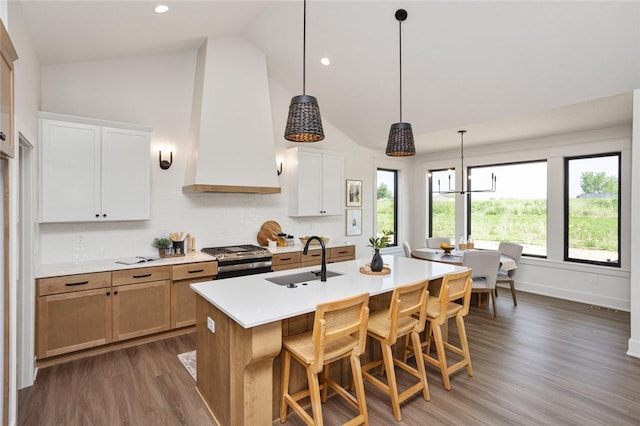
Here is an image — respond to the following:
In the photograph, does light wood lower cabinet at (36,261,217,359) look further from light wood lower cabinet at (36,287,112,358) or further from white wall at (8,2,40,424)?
white wall at (8,2,40,424)

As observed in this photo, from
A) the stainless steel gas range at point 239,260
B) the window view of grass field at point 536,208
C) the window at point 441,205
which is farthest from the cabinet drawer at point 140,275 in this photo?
the window view of grass field at point 536,208

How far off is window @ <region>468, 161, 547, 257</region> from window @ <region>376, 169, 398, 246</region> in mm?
1500

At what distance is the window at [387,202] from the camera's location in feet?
22.9

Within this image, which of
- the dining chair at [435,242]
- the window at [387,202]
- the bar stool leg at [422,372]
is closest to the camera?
the bar stool leg at [422,372]

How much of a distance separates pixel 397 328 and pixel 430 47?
2945mm

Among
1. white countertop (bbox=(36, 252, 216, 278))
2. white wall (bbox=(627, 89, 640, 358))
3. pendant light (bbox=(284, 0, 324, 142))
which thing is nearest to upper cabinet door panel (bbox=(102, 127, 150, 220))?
white countertop (bbox=(36, 252, 216, 278))

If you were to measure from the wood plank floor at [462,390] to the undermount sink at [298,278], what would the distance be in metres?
0.95

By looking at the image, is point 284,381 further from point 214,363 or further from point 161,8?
point 161,8

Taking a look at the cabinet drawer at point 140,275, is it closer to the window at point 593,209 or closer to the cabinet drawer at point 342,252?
the cabinet drawer at point 342,252

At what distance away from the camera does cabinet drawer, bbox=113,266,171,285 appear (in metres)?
3.43

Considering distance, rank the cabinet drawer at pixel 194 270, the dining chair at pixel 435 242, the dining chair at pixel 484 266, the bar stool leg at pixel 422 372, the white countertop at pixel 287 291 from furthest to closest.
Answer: the dining chair at pixel 435 242 → the dining chair at pixel 484 266 → the cabinet drawer at pixel 194 270 → the bar stool leg at pixel 422 372 → the white countertop at pixel 287 291

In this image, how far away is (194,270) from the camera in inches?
152

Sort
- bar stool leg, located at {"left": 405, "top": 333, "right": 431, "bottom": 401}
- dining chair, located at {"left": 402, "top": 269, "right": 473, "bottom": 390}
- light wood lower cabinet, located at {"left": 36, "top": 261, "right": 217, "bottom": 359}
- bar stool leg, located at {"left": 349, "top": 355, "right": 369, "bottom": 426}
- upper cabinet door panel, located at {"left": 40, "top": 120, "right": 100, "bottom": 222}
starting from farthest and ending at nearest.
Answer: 1. upper cabinet door panel, located at {"left": 40, "top": 120, "right": 100, "bottom": 222}
2. light wood lower cabinet, located at {"left": 36, "top": 261, "right": 217, "bottom": 359}
3. dining chair, located at {"left": 402, "top": 269, "right": 473, "bottom": 390}
4. bar stool leg, located at {"left": 405, "top": 333, "right": 431, "bottom": 401}
5. bar stool leg, located at {"left": 349, "top": 355, "right": 369, "bottom": 426}

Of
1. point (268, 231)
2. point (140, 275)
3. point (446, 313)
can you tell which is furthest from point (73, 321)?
point (446, 313)
